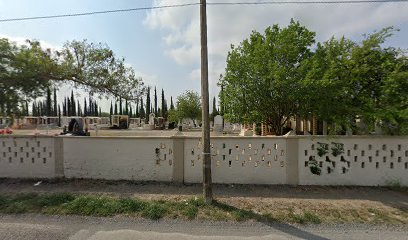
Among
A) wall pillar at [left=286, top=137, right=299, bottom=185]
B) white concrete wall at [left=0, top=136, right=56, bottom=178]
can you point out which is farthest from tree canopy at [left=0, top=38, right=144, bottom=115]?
wall pillar at [left=286, top=137, right=299, bottom=185]

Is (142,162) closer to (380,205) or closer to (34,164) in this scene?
(34,164)

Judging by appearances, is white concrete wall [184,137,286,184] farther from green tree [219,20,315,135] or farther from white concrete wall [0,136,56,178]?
white concrete wall [0,136,56,178]

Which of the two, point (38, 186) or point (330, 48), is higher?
point (330, 48)

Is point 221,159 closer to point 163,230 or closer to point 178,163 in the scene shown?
point 178,163

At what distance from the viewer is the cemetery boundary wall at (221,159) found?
6645mm

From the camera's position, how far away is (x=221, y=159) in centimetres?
689

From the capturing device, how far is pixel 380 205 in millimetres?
5277

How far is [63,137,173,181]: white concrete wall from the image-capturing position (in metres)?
6.96

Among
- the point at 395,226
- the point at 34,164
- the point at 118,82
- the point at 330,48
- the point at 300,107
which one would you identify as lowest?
the point at 395,226

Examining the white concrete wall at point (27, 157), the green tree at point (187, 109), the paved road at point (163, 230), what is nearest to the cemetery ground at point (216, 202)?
the paved road at point (163, 230)

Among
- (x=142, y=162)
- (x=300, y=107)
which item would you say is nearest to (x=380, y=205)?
(x=300, y=107)

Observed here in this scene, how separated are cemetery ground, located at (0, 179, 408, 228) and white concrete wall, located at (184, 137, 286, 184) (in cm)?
30

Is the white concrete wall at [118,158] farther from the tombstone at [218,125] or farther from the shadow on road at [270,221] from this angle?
the tombstone at [218,125]

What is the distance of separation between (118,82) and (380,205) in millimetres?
9333
